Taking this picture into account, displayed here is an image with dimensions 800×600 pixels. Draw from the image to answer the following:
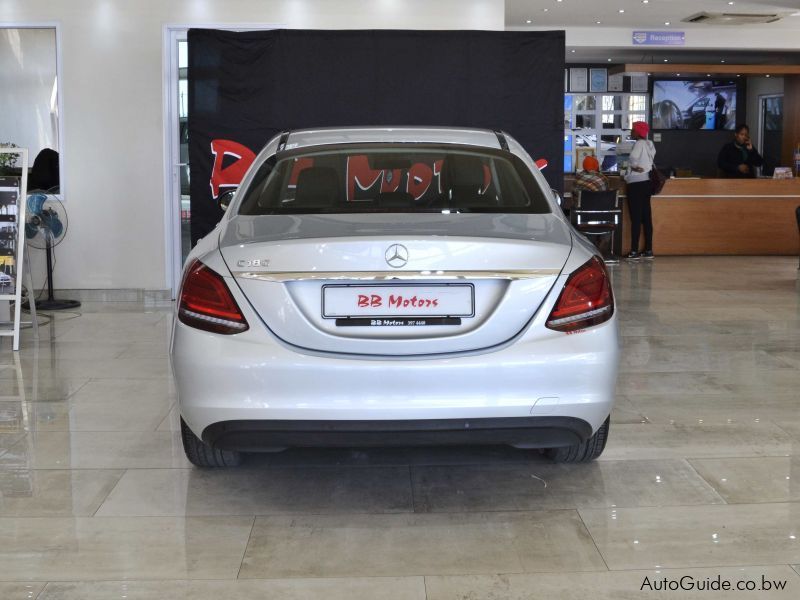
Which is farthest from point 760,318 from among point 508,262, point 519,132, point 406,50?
point 508,262

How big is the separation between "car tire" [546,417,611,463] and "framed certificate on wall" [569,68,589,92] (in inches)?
619

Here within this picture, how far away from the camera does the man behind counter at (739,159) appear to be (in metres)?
13.8

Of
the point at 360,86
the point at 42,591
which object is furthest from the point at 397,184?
the point at 360,86

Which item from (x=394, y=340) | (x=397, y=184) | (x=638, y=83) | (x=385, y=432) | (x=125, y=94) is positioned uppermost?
(x=638, y=83)

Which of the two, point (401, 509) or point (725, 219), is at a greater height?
point (725, 219)

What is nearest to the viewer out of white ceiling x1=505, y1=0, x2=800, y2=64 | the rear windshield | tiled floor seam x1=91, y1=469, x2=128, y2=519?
tiled floor seam x1=91, y1=469, x2=128, y2=519

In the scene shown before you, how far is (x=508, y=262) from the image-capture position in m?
2.93

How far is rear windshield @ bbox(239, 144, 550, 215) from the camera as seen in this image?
3539mm

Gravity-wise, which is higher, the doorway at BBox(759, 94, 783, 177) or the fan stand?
the doorway at BBox(759, 94, 783, 177)

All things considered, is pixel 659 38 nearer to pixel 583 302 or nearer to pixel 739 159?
pixel 739 159

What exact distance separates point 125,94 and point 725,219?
768cm

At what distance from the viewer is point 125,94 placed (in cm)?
865

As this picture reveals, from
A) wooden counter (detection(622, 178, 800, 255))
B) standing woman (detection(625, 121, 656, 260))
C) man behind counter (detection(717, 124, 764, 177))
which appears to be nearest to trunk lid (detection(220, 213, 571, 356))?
standing woman (detection(625, 121, 656, 260))

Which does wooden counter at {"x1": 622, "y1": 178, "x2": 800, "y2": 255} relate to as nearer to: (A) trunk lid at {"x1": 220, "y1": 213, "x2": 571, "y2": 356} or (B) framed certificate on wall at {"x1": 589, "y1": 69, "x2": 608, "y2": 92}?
(B) framed certificate on wall at {"x1": 589, "y1": 69, "x2": 608, "y2": 92}
